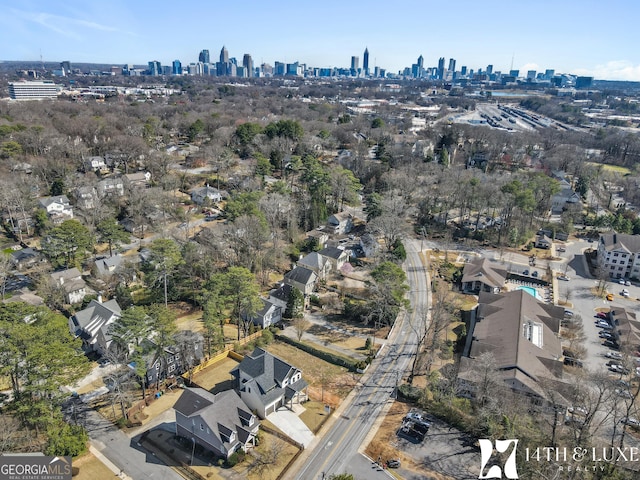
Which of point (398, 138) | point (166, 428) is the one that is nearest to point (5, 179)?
point (166, 428)

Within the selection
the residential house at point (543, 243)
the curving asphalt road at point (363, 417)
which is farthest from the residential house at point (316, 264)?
the residential house at point (543, 243)

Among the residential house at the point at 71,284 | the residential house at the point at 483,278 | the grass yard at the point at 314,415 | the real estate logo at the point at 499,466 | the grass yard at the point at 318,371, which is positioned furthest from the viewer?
the residential house at the point at 483,278

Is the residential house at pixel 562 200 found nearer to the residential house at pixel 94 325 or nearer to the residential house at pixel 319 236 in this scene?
the residential house at pixel 319 236

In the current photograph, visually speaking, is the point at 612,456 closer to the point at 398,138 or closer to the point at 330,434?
the point at 330,434

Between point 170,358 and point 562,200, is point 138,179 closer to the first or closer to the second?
point 170,358

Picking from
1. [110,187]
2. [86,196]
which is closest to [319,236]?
[110,187]

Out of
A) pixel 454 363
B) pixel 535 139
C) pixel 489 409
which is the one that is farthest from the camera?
pixel 535 139
